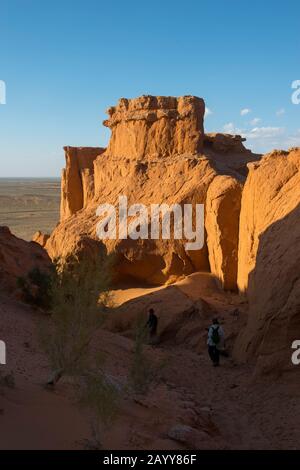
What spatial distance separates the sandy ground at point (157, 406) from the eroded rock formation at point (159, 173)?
20.5ft

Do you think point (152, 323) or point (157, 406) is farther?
point (152, 323)

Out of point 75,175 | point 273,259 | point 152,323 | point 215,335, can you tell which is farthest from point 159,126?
point 215,335

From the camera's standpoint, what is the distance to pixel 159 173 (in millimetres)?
19312

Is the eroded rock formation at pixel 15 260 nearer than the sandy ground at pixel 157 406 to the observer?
No

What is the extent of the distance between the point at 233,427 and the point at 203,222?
10729 mm

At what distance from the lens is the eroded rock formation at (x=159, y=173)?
17.1m

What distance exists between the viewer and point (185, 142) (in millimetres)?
19250
